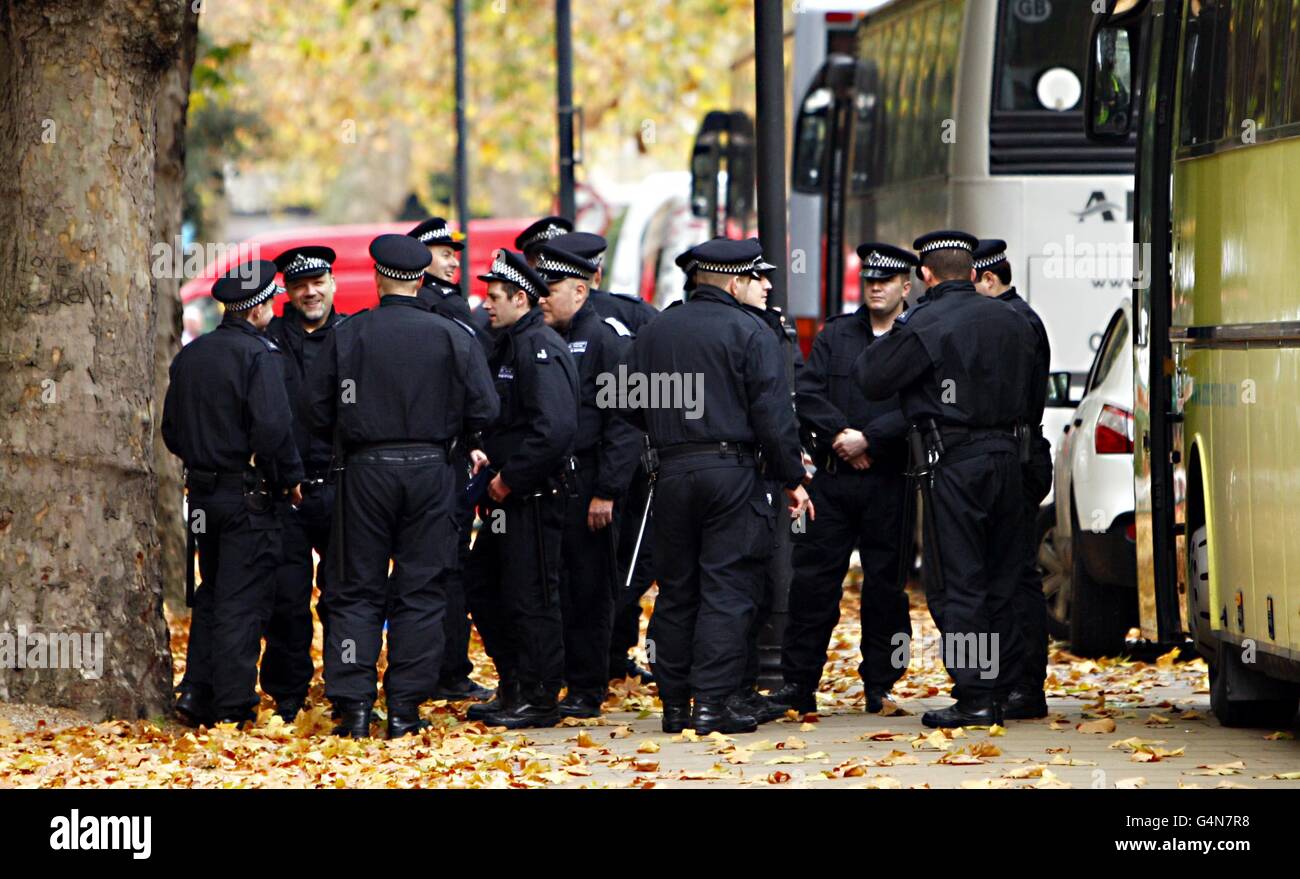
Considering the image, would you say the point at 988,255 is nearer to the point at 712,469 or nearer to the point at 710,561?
the point at 712,469

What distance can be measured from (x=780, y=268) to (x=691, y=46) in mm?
31127

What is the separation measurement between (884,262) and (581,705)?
90.8 inches

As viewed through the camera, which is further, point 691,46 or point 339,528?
→ point 691,46

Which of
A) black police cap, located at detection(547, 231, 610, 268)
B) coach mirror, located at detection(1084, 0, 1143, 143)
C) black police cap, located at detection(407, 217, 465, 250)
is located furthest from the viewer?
black police cap, located at detection(407, 217, 465, 250)

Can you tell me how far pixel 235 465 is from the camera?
31.0ft

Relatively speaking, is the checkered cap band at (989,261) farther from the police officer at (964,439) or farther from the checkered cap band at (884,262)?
the police officer at (964,439)

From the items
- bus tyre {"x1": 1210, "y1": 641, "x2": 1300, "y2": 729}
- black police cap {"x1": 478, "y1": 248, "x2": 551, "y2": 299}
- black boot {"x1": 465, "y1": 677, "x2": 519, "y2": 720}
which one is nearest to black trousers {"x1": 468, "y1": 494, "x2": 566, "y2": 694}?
black boot {"x1": 465, "y1": 677, "x2": 519, "y2": 720}

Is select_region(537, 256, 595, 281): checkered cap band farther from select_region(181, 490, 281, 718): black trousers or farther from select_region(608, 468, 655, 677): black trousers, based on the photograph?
select_region(181, 490, 281, 718): black trousers

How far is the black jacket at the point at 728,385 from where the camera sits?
29.8 ft

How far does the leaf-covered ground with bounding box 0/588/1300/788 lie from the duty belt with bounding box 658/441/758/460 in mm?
1104

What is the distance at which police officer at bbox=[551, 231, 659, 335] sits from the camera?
1015 centimetres

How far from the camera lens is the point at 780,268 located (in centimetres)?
1008
